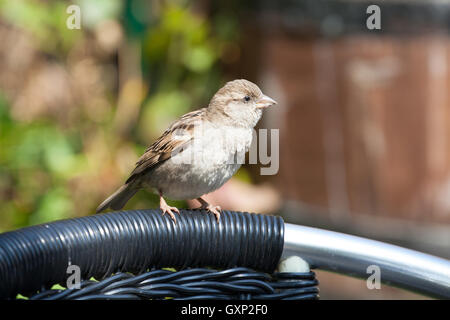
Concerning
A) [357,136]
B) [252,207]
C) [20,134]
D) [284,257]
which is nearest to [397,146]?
[357,136]

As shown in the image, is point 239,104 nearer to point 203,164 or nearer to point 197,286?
point 203,164

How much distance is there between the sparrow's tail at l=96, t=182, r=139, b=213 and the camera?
2682 mm

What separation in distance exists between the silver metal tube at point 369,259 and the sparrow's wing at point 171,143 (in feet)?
2.53

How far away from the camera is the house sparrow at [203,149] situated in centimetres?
234

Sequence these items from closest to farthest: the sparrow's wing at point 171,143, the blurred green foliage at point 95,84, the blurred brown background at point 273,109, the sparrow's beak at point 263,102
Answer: the sparrow's wing at point 171,143 < the sparrow's beak at point 263,102 < the blurred brown background at point 273,109 < the blurred green foliage at point 95,84

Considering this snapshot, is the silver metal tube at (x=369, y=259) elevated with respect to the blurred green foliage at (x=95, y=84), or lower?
lower

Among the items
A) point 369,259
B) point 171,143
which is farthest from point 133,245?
point 171,143

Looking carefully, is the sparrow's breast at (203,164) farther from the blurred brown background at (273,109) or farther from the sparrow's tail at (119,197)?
the blurred brown background at (273,109)

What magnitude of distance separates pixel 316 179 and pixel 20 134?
169cm

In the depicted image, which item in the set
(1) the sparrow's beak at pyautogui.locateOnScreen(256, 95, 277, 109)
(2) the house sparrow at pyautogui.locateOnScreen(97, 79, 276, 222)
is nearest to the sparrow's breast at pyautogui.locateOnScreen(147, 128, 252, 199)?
(2) the house sparrow at pyautogui.locateOnScreen(97, 79, 276, 222)

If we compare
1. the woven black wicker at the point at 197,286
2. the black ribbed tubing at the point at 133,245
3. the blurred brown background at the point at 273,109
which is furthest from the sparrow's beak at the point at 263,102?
the blurred brown background at the point at 273,109

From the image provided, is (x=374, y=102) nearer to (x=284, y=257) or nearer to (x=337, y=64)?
(x=337, y=64)

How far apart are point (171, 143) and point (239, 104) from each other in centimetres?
31

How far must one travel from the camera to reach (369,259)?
1729 mm
